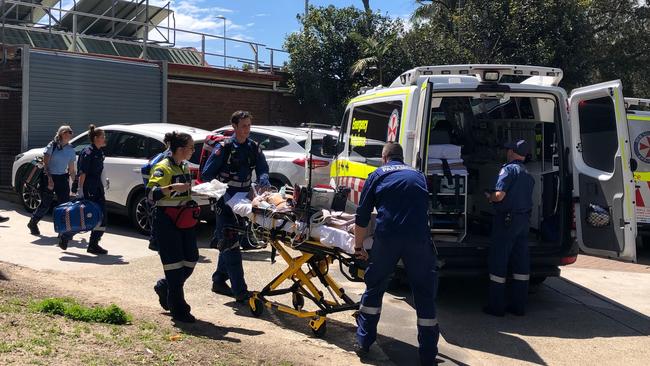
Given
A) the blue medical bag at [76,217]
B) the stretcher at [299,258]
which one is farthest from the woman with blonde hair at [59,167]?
the stretcher at [299,258]

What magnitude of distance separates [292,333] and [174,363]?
1417 mm

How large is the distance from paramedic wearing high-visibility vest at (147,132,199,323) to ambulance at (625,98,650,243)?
7.12m

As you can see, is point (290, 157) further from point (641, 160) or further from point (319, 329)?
point (641, 160)

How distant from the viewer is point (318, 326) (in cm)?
545

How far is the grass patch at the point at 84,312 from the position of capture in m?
5.27

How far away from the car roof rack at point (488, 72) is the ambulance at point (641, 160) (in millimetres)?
3314

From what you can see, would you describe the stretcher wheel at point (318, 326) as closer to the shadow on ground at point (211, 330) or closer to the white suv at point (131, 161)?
the shadow on ground at point (211, 330)

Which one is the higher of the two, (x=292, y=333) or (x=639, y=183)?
(x=639, y=183)

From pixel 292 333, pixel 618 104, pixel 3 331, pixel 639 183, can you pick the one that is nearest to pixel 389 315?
pixel 292 333

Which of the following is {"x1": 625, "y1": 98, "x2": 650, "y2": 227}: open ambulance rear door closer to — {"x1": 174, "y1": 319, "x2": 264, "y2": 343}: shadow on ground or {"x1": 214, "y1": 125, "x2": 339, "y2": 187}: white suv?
{"x1": 214, "y1": 125, "x2": 339, "y2": 187}: white suv

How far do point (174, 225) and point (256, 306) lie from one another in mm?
1131

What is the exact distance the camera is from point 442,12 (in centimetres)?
2186

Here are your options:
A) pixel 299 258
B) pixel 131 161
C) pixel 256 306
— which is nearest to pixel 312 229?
pixel 299 258

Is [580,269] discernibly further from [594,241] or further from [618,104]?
[618,104]
